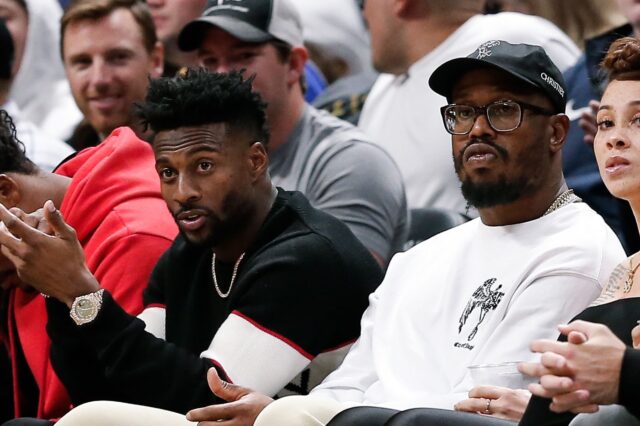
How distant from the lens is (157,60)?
5.53 metres

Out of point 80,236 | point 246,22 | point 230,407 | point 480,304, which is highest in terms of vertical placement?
point 246,22

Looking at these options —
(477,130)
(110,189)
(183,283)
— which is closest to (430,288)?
(477,130)

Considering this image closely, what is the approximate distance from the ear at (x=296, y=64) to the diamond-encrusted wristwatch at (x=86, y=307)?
1.55 meters

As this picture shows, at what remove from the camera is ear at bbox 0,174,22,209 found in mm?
4059

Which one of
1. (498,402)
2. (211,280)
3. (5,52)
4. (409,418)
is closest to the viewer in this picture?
(409,418)

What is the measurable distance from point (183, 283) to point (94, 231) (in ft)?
1.39

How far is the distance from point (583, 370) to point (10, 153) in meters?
2.05

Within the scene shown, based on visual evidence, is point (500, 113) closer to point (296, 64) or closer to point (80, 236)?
point (80, 236)

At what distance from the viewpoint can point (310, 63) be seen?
6.56 m

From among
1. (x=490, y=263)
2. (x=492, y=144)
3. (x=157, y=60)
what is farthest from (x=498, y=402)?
(x=157, y=60)

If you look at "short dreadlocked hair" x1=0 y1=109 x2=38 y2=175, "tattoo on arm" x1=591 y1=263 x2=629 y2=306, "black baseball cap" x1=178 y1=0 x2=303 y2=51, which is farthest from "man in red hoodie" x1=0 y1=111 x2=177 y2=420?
"tattoo on arm" x1=591 y1=263 x2=629 y2=306

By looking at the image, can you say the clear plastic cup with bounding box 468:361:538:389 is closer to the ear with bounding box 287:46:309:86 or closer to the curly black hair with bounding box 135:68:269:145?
the curly black hair with bounding box 135:68:269:145

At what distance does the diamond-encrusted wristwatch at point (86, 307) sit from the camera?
3581 millimetres

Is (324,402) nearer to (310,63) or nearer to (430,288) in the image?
(430,288)
